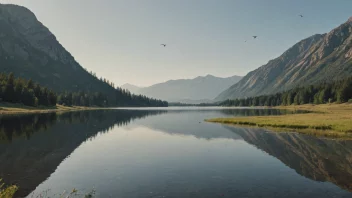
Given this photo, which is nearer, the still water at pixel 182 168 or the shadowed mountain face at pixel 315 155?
the still water at pixel 182 168

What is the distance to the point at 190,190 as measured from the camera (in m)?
22.7

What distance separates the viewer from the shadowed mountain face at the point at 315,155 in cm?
2711

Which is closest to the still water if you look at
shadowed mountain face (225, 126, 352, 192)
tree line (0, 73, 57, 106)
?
shadowed mountain face (225, 126, 352, 192)

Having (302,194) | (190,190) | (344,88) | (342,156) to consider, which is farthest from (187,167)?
(344,88)

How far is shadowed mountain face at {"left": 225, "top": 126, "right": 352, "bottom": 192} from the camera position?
2711 cm

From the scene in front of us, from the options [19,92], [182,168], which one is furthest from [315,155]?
[19,92]

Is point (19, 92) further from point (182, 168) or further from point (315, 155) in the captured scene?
point (315, 155)

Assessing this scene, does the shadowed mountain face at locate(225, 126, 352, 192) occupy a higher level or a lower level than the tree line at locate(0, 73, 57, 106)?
lower

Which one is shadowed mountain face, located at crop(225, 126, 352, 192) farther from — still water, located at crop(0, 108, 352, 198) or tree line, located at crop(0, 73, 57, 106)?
tree line, located at crop(0, 73, 57, 106)

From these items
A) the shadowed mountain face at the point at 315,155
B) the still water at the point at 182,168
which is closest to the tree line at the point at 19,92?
the still water at the point at 182,168

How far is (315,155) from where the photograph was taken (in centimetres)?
3703

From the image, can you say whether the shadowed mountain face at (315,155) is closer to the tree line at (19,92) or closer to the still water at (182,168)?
the still water at (182,168)

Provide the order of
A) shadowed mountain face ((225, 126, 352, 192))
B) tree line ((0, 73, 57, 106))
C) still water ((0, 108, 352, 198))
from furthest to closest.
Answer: tree line ((0, 73, 57, 106)), shadowed mountain face ((225, 126, 352, 192)), still water ((0, 108, 352, 198))

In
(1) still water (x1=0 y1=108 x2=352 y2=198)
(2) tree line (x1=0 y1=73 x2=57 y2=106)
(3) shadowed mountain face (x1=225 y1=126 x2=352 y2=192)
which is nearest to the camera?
(1) still water (x1=0 y1=108 x2=352 y2=198)
